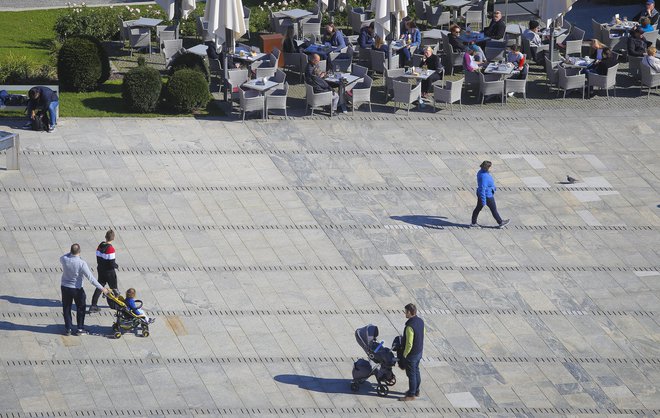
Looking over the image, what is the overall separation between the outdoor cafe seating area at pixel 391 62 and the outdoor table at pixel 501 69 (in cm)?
2

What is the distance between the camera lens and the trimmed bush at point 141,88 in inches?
1162

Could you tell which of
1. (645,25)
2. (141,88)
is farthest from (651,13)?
(141,88)

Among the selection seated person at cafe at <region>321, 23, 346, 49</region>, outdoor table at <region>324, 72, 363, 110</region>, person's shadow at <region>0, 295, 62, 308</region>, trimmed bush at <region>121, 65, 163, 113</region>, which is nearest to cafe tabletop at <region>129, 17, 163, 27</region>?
seated person at cafe at <region>321, 23, 346, 49</region>

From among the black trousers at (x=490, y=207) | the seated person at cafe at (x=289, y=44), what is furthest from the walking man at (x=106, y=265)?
the seated person at cafe at (x=289, y=44)

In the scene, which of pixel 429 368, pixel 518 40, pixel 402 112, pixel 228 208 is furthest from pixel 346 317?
pixel 518 40

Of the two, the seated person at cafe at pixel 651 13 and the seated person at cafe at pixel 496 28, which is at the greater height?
the seated person at cafe at pixel 651 13

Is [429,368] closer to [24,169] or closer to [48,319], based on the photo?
[48,319]

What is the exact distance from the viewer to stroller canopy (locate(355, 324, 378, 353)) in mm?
19875

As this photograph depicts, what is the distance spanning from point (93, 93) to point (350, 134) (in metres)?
6.06

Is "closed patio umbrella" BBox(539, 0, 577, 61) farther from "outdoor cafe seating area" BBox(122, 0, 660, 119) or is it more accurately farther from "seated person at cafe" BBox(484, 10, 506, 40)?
"seated person at cafe" BBox(484, 10, 506, 40)

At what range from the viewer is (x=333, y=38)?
33.4m

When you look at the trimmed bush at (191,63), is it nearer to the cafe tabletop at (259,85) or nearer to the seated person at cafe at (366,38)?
the cafe tabletop at (259,85)

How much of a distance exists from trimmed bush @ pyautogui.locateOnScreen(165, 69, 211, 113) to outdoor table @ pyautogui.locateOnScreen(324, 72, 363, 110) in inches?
110

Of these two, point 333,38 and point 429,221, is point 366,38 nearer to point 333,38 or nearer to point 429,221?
point 333,38
